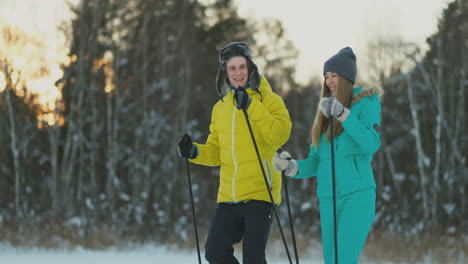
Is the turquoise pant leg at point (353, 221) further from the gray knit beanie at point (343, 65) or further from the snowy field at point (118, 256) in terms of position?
the snowy field at point (118, 256)

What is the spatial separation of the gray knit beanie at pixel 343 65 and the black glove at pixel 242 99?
19.0 inches

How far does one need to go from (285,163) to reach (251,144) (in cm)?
30

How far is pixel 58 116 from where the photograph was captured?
12.2m

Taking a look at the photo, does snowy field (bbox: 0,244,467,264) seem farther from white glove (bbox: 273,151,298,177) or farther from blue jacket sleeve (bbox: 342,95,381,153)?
blue jacket sleeve (bbox: 342,95,381,153)

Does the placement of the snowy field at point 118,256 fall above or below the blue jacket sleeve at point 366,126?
below

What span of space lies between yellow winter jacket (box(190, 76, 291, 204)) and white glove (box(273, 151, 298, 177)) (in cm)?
13

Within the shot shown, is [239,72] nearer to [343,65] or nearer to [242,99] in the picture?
[242,99]

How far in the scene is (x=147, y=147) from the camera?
42.4ft

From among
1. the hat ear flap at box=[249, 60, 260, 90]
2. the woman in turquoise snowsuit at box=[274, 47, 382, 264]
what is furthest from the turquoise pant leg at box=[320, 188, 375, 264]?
the hat ear flap at box=[249, 60, 260, 90]

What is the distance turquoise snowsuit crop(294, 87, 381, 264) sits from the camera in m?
3.12

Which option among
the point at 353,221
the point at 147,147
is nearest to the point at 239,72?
the point at 353,221

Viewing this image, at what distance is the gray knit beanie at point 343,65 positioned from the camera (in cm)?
332

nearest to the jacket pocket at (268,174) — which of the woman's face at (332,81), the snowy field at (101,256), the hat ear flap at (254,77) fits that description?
the hat ear flap at (254,77)

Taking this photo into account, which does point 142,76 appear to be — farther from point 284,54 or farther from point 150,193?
point 284,54
